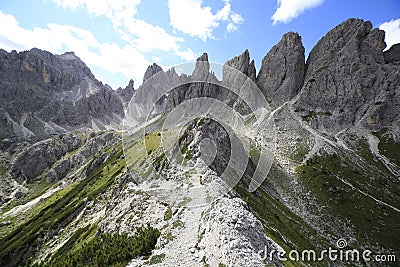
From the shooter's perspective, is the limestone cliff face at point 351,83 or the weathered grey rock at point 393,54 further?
the weathered grey rock at point 393,54

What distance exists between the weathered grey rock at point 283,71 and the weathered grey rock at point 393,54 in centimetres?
5141

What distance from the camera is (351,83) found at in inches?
5807

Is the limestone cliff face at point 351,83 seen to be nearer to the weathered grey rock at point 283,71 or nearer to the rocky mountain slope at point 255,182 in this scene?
the rocky mountain slope at point 255,182

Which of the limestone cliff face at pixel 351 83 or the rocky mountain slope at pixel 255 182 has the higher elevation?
the limestone cliff face at pixel 351 83

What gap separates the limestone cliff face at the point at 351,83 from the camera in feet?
446

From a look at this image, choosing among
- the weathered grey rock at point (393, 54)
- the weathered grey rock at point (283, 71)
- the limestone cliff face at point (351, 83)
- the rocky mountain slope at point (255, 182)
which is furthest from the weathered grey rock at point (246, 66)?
the weathered grey rock at point (393, 54)

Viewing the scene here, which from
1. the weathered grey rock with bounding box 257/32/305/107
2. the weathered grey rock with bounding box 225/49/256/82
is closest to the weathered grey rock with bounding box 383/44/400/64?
the weathered grey rock with bounding box 257/32/305/107

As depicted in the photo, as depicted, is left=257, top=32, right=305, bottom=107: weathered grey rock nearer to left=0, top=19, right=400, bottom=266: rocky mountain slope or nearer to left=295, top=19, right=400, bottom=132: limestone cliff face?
left=0, top=19, right=400, bottom=266: rocky mountain slope

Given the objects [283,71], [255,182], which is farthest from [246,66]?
[255,182]

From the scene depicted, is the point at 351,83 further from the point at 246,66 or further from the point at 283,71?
the point at 246,66

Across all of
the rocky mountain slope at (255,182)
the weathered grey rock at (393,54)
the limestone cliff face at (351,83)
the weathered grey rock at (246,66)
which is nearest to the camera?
the rocky mountain slope at (255,182)

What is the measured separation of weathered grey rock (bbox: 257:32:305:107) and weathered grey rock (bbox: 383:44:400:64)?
51410 millimetres

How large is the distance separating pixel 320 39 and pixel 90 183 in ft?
591

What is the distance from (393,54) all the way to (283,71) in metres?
69.4
